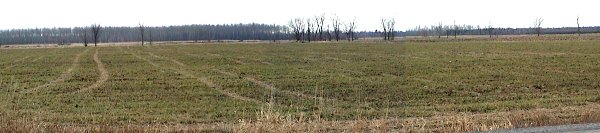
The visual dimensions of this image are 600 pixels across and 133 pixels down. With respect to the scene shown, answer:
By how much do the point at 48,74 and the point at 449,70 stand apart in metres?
20.1

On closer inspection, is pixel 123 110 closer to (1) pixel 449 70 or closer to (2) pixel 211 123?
(2) pixel 211 123

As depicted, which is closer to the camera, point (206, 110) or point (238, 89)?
point (206, 110)

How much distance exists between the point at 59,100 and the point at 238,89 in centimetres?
606

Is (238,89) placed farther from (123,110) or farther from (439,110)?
(439,110)

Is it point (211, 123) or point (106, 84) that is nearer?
point (211, 123)

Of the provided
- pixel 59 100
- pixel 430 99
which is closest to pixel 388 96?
pixel 430 99

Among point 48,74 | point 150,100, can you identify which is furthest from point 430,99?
point 48,74

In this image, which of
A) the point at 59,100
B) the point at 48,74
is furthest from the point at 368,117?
the point at 48,74

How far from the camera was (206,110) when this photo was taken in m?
16.1

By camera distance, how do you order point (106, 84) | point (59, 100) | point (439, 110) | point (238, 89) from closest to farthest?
point (439, 110) < point (59, 100) < point (238, 89) < point (106, 84)

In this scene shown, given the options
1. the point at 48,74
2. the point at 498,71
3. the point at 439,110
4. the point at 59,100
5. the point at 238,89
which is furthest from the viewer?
the point at 48,74

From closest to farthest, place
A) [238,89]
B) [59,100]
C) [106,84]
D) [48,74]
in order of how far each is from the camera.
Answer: [59,100] < [238,89] < [106,84] < [48,74]

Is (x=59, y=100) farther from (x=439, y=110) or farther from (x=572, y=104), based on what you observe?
(x=572, y=104)

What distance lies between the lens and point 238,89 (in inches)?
858
